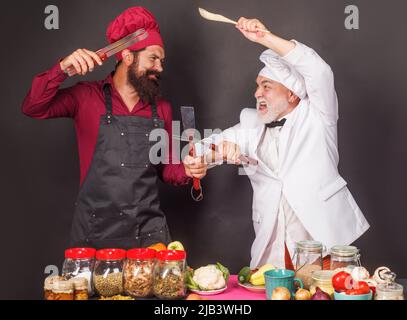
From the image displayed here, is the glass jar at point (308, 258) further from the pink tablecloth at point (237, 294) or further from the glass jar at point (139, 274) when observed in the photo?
the glass jar at point (139, 274)

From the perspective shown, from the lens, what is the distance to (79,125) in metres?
3.26

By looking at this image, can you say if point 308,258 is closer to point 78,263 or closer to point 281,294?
point 281,294

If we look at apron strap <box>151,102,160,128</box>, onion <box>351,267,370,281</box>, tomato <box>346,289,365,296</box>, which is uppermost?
apron strap <box>151,102,160,128</box>

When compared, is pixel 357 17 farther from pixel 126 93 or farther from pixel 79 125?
pixel 79 125

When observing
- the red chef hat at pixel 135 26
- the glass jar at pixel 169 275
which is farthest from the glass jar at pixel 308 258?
the red chef hat at pixel 135 26

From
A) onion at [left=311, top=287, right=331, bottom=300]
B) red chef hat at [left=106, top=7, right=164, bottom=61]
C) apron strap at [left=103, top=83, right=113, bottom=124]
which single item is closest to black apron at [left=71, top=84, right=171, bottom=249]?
apron strap at [left=103, top=83, right=113, bottom=124]

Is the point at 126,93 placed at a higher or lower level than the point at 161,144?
higher

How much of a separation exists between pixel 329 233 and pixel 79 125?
1472 mm

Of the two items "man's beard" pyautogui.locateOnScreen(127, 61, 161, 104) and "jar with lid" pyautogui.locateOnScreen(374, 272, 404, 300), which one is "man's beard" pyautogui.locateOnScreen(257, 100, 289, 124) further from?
"jar with lid" pyautogui.locateOnScreen(374, 272, 404, 300)

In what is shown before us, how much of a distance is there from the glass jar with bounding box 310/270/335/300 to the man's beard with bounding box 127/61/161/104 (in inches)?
59.5

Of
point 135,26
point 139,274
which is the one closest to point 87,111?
point 135,26

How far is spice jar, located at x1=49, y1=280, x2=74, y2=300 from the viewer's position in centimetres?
207

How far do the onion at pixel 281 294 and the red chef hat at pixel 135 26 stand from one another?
1.72 m
